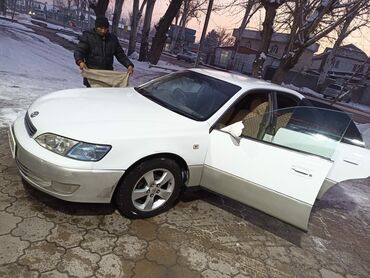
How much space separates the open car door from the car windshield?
0.35 metres

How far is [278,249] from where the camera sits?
11.2 feet

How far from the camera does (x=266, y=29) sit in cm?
1005

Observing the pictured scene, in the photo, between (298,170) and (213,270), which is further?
(298,170)

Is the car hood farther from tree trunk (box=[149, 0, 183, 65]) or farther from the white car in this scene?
tree trunk (box=[149, 0, 183, 65])

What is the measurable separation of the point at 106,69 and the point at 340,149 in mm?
3582

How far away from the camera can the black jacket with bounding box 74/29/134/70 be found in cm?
498

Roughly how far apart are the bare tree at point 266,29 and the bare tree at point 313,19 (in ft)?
1.94

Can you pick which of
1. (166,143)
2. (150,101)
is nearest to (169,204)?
(166,143)

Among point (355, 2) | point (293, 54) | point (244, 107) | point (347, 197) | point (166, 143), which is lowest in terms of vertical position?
point (347, 197)

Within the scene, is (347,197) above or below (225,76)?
below

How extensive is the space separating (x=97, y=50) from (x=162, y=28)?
1364cm

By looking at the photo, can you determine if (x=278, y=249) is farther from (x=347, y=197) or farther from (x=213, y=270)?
(x=347, y=197)

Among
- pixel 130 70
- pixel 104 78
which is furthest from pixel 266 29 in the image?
pixel 104 78

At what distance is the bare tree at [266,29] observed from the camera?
939cm
